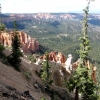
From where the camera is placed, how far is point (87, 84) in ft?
110

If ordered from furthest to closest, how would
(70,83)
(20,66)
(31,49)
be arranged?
(31,49) → (20,66) → (70,83)

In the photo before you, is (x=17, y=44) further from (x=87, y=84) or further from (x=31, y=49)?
(x=31, y=49)

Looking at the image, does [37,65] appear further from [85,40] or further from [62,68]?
[85,40]

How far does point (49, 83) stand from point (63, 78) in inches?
581

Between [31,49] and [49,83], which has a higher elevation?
[49,83]

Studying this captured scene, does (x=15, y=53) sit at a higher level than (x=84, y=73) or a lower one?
higher

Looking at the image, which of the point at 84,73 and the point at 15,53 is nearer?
the point at 84,73

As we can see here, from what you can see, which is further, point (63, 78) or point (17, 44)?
point (63, 78)

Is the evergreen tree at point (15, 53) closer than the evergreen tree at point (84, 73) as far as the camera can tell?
No

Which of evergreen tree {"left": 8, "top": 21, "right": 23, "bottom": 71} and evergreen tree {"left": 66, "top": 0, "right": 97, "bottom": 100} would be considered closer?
evergreen tree {"left": 66, "top": 0, "right": 97, "bottom": 100}

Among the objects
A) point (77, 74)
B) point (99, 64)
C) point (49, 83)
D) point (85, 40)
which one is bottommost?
point (99, 64)

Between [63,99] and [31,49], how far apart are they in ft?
406
